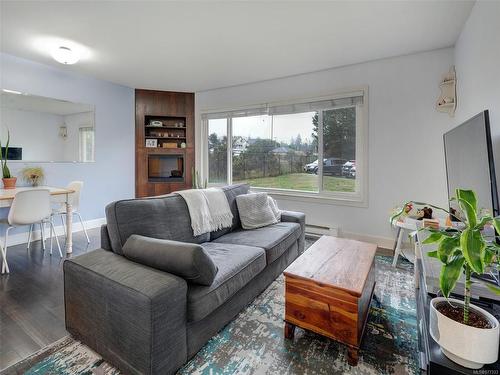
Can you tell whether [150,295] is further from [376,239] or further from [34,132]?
[34,132]

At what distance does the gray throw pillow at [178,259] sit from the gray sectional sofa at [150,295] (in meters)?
0.05

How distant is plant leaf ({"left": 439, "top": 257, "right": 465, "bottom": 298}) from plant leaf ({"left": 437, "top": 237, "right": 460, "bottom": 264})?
0.08 ft

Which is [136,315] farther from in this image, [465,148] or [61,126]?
[61,126]

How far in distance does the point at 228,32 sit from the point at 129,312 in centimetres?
265

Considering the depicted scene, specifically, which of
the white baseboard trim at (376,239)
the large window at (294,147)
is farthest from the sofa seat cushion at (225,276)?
the large window at (294,147)

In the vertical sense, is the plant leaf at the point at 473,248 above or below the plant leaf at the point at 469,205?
below

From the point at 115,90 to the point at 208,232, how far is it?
3582 mm

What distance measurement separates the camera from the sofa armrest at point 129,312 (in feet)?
3.93

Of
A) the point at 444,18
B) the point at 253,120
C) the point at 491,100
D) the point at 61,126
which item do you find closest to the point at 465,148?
the point at 491,100

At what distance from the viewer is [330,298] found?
1.47 metres

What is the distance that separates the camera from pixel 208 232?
7.68 feet

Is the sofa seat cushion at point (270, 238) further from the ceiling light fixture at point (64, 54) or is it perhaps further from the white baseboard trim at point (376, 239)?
the ceiling light fixture at point (64, 54)

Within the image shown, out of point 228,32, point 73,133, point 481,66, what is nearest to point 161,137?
point 73,133

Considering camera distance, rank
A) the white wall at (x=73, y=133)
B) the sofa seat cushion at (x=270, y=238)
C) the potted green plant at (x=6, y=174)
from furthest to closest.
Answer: the white wall at (x=73, y=133), the potted green plant at (x=6, y=174), the sofa seat cushion at (x=270, y=238)
